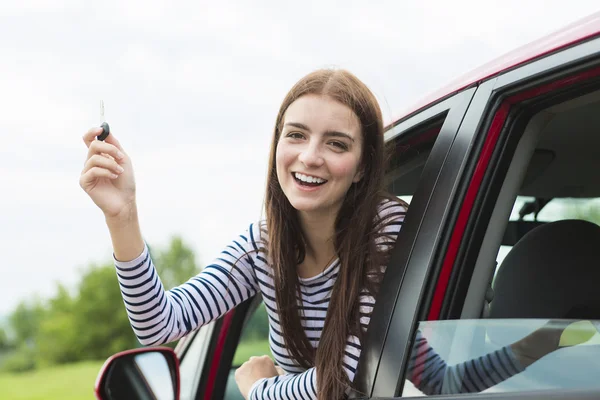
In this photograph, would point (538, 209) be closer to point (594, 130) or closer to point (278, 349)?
point (594, 130)

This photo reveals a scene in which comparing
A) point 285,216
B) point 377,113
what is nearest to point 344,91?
point 377,113

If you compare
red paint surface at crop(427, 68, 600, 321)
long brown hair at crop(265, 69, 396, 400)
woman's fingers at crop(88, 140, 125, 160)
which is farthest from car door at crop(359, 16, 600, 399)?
woman's fingers at crop(88, 140, 125, 160)

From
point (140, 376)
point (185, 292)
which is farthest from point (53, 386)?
point (185, 292)

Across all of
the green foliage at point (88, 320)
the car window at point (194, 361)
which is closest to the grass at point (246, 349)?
the car window at point (194, 361)

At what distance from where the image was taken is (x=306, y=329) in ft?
5.48

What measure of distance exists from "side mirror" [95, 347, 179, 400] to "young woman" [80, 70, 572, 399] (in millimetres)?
284

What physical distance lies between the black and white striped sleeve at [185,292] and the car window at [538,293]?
61 centimetres

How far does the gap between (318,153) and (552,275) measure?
1.90 ft

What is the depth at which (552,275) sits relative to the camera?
1.60m

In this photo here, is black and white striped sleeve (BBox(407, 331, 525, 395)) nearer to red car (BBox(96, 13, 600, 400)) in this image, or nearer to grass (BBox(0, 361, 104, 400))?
red car (BBox(96, 13, 600, 400))

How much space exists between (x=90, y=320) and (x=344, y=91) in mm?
52580

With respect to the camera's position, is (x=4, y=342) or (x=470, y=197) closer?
(x=470, y=197)

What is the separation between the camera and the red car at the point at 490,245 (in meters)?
1.14

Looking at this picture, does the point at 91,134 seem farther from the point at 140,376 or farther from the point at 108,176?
the point at 140,376
